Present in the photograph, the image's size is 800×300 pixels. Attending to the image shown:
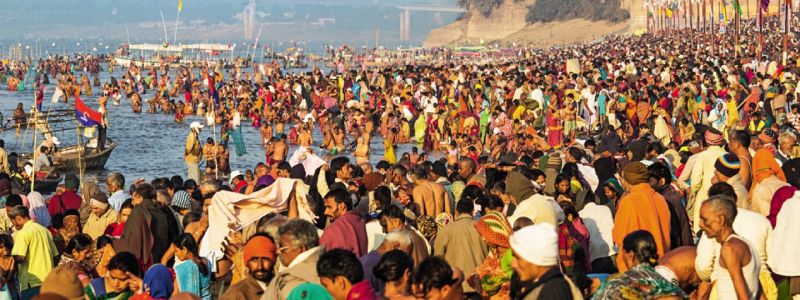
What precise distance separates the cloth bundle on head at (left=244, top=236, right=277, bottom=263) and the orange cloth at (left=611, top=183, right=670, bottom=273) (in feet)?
8.16

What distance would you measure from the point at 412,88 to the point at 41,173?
12.6 metres

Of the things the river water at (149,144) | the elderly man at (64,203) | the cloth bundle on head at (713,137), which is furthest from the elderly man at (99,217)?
the river water at (149,144)

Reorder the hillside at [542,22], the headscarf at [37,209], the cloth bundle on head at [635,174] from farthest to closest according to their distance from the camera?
the hillside at [542,22]
the headscarf at [37,209]
the cloth bundle on head at [635,174]

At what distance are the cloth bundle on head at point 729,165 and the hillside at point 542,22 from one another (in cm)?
8946

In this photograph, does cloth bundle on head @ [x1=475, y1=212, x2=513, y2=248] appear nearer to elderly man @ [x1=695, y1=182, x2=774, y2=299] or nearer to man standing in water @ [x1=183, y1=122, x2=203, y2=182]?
elderly man @ [x1=695, y1=182, x2=774, y2=299]

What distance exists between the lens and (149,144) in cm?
Result: 3641

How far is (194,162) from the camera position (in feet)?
71.7

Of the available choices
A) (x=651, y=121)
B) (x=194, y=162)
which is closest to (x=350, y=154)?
(x=194, y=162)

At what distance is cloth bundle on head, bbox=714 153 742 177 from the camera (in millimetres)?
10375

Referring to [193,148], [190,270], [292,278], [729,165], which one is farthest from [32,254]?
[193,148]

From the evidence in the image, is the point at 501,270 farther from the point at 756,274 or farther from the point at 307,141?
the point at 307,141

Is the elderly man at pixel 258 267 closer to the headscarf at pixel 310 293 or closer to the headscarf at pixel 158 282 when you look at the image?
the headscarf at pixel 158 282

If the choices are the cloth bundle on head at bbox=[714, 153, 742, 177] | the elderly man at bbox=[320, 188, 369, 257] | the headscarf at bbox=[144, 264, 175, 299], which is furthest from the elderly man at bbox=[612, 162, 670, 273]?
the headscarf at bbox=[144, 264, 175, 299]

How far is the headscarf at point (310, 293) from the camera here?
642cm
